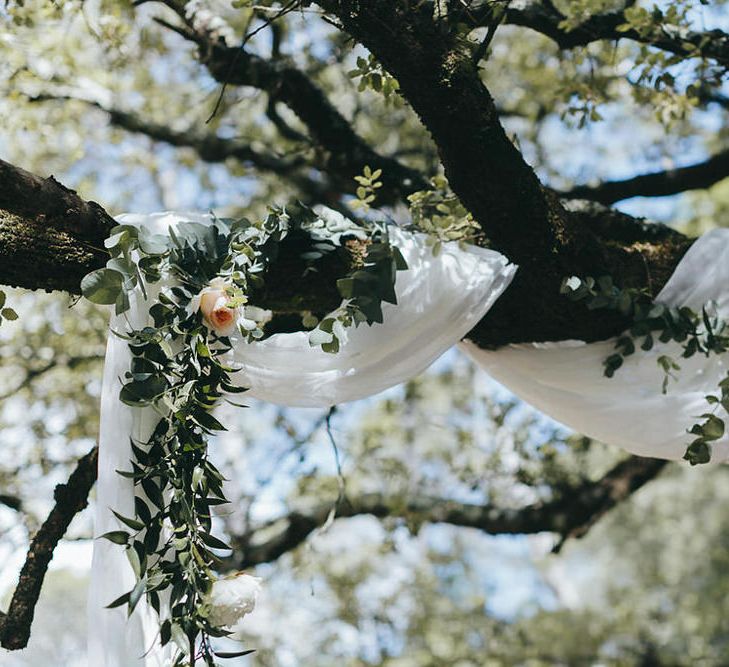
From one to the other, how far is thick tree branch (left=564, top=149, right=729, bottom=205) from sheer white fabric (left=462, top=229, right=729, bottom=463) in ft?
3.47

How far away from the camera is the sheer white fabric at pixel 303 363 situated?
7.27 ft

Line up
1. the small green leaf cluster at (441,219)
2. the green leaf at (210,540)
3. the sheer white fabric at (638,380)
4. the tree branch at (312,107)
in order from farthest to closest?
the tree branch at (312,107)
the sheer white fabric at (638,380)
the small green leaf cluster at (441,219)
the green leaf at (210,540)

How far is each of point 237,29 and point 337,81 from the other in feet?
3.66

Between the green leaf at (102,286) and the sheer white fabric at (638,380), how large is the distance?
4.47 feet

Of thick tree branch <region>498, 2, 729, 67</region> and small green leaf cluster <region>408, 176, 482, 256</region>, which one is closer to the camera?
small green leaf cluster <region>408, 176, 482, 256</region>

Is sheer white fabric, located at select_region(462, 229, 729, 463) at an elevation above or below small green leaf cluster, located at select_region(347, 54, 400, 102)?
below

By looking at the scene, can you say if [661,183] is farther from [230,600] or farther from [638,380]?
[230,600]

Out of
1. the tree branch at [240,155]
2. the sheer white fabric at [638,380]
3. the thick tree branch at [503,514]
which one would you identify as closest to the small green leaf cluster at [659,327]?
the sheer white fabric at [638,380]

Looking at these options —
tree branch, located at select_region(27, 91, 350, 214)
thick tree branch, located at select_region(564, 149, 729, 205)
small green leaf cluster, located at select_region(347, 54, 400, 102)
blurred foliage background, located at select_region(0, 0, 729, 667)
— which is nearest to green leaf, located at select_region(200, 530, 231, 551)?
blurred foliage background, located at select_region(0, 0, 729, 667)

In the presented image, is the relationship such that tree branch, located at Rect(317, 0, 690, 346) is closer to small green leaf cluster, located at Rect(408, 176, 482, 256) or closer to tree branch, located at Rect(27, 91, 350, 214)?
small green leaf cluster, located at Rect(408, 176, 482, 256)

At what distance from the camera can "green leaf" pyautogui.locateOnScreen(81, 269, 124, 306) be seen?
2205mm

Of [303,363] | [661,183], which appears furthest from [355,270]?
[661,183]

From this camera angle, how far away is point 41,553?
2715 mm

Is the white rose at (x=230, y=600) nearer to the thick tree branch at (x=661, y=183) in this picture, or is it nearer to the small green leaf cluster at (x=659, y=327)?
the small green leaf cluster at (x=659, y=327)
